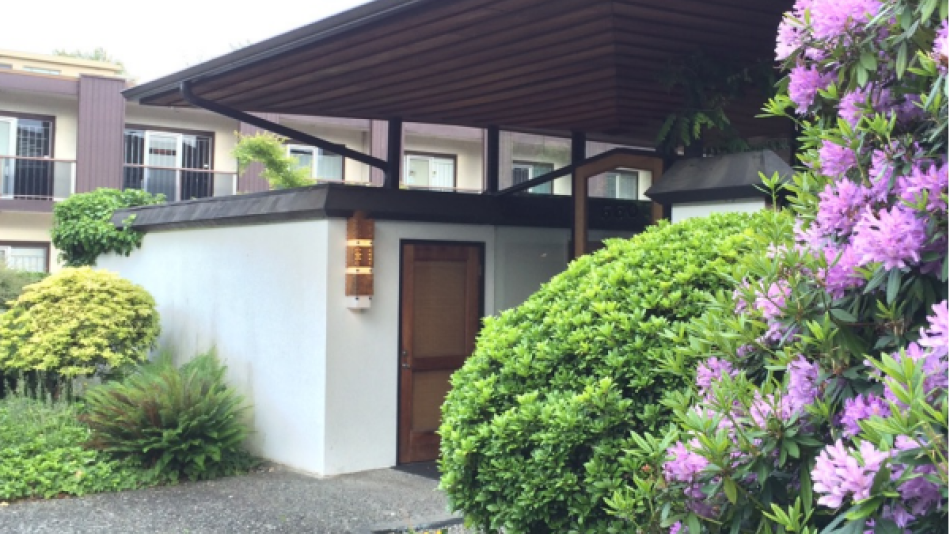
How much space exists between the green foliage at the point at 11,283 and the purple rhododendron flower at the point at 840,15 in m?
13.2

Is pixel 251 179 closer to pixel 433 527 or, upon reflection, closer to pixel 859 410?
pixel 433 527

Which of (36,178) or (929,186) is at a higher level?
(36,178)

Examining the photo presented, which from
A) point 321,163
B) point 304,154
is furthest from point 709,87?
point 321,163

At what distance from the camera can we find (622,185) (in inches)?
441

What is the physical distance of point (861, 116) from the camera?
96.9 inches

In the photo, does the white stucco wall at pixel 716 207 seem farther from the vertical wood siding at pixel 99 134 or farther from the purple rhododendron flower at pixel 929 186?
the vertical wood siding at pixel 99 134

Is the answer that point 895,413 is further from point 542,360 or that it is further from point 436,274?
point 436,274

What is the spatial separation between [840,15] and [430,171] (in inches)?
976

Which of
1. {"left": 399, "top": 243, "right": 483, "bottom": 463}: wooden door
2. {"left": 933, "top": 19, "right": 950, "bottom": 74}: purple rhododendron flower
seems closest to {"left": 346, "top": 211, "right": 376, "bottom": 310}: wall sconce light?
{"left": 399, "top": 243, "right": 483, "bottom": 463}: wooden door

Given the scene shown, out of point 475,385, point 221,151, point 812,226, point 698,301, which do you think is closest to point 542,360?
point 475,385

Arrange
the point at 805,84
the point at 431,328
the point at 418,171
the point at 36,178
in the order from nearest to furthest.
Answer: the point at 805,84
the point at 431,328
the point at 36,178
the point at 418,171

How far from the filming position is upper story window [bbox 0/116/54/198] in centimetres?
2384

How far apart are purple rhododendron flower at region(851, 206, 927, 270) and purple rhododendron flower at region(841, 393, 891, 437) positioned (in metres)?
0.31

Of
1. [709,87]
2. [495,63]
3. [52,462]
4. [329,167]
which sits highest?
[329,167]
